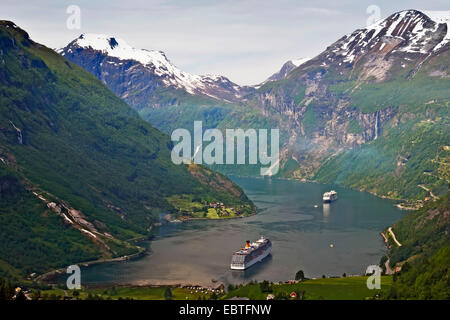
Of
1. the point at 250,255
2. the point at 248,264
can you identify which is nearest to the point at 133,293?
the point at 248,264

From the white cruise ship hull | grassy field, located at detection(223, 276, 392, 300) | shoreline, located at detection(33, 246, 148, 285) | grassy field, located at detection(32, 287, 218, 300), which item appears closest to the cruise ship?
the white cruise ship hull

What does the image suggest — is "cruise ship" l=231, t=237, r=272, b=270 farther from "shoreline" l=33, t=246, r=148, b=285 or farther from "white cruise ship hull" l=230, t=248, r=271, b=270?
"shoreline" l=33, t=246, r=148, b=285

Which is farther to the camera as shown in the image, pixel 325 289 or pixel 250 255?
pixel 250 255

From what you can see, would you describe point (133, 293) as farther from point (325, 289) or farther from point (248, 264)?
point (325, 289)

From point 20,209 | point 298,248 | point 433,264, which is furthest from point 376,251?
point 20,209

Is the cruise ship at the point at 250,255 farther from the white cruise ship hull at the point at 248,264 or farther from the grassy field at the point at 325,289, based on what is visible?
the grassy field at the point at 325,289
